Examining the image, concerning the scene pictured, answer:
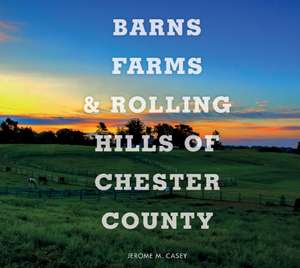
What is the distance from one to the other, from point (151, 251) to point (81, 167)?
8462 cm

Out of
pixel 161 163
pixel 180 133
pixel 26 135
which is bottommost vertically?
pixel 161 163

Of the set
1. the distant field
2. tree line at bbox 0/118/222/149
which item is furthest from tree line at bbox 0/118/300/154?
the distant field

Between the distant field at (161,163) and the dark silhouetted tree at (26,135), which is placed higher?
the dark silhouetted tree at (26,135)

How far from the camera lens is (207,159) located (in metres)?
122

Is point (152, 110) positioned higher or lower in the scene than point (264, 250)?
higher

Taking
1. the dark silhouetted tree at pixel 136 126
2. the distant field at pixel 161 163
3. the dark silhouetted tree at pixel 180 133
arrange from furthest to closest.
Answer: the dark silhouetted tree at pixel 136 126 → the dark silhouetted tree at pixel 180 133 → the distant field at pixel 161 163

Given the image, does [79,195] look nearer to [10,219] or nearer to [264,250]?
[10,219]

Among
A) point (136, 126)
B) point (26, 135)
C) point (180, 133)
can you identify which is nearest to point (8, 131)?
point (26, 135)

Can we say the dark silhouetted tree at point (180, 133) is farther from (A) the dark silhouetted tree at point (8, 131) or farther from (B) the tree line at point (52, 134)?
(A) the dark silhouetted tree at point (8, 131)

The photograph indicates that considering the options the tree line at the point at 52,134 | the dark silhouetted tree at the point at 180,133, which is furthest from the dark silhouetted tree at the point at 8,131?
the dark silhouetted tree at the point at 180,133

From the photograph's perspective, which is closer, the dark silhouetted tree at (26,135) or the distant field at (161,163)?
the distant field at (161,163)

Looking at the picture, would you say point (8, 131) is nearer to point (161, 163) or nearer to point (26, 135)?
point (26, 135)

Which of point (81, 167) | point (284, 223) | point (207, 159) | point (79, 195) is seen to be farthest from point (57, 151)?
point (284, 223)

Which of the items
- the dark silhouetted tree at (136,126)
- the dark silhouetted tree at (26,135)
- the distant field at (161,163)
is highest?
the dark silhouetted tree at (136,126)
